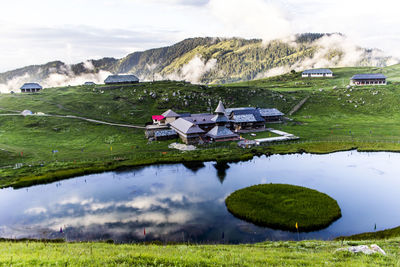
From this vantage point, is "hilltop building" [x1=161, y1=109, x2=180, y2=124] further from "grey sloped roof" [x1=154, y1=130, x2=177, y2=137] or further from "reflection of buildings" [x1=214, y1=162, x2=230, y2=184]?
"reflection of buildings" [x1=214, y1=162, x2=230, y2=184]

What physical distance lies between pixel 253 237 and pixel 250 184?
18.6 meters

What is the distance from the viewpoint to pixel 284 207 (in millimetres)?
43375

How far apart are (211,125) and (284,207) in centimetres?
5923

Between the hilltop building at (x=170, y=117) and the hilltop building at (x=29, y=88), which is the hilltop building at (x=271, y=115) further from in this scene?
the hilltop building at (x=29, y=88)

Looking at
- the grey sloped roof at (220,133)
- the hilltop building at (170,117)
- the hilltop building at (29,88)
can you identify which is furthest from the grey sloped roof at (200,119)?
the hilltop building at (29,88)

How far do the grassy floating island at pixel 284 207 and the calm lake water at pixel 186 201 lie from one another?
1.52 metres

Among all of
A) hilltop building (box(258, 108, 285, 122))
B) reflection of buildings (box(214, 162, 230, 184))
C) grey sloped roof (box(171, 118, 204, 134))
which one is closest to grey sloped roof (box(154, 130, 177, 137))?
grey sloped roof (box(171, 118, 204, 134))

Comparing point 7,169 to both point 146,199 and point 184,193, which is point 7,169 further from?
point 184,193

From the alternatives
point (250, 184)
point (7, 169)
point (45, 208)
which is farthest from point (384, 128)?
point (7, 169)

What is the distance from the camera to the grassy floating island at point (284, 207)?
3906 centimetres

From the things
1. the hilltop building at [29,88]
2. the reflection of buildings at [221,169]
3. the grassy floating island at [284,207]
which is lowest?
the grassy floating island at [284,207]

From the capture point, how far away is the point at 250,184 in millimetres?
53656

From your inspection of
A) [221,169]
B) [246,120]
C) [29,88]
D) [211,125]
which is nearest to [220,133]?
[211,125]

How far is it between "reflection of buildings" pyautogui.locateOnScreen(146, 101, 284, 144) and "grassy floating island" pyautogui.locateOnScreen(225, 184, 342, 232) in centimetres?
3866
